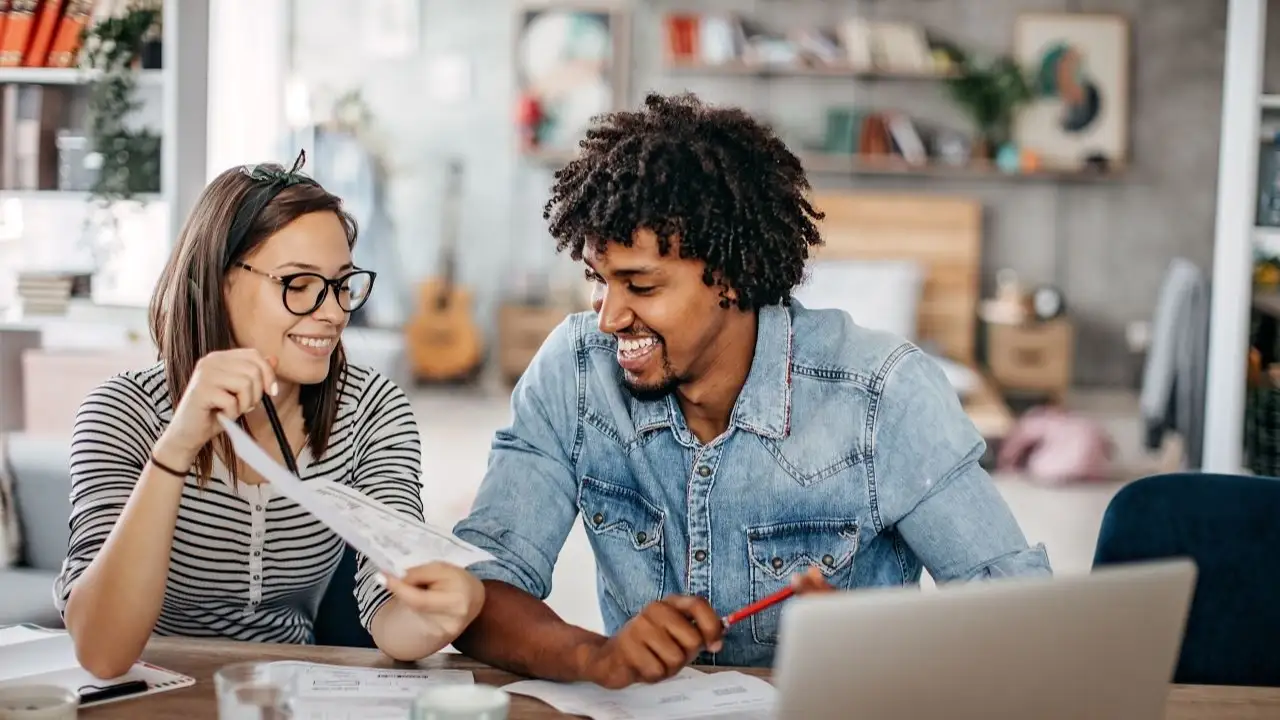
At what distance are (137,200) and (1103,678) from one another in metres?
3.70

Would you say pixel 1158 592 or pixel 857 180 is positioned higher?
pixel 857 180

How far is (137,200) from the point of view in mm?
4000

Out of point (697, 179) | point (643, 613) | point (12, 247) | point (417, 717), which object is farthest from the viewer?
point (12, 247)

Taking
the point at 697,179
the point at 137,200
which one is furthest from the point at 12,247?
the point at 697,179

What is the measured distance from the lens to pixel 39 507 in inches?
111

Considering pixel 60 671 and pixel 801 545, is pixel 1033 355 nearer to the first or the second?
pixel 801 545

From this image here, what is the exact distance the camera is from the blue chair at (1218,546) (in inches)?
64.2

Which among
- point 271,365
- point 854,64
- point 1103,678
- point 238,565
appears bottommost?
point 238,565

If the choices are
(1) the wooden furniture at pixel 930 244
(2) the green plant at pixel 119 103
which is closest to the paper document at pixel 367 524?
(2) the green plant at pixel 119 103

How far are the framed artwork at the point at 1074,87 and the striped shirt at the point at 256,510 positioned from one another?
18.1 feet

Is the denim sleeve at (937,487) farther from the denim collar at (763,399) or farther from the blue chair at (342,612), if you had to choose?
the blue chair at (342,612)

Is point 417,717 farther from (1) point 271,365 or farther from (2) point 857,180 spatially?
(2) point 857,180

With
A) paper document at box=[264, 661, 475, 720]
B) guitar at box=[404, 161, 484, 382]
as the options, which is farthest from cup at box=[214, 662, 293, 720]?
guitar at box=[404, 161, 484, 382]

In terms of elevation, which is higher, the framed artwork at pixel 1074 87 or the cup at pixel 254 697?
the framed artwork at pixel 1074 87
